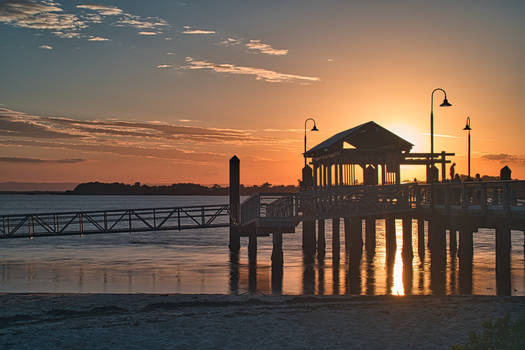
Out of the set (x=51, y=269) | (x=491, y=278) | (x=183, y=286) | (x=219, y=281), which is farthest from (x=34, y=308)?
(x=491, y=278)

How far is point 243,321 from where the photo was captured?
47.6 ft

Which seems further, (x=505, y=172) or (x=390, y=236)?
(x=390, y=236)

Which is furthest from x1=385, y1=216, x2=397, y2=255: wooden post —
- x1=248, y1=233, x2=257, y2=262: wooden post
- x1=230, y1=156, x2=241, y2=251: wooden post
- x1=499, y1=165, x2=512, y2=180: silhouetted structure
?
x1=230, y1=156, x2=241, y2=251: wooden post

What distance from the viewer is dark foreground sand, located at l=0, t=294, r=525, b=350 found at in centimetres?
1249

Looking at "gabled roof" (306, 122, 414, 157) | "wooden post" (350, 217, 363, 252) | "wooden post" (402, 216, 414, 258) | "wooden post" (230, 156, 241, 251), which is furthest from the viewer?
"wooden post" (230, 156, 241, 251)

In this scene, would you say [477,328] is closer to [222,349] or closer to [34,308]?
[222,349]

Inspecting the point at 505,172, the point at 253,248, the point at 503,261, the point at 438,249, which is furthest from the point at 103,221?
the point at 503,261

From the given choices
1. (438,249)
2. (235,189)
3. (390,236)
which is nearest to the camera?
(438,249)

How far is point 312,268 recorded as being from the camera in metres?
31.7

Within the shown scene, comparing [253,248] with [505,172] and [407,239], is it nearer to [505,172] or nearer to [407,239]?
[407,239]

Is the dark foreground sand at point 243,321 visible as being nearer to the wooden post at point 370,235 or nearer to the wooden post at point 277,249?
the wooden post at point 277,249

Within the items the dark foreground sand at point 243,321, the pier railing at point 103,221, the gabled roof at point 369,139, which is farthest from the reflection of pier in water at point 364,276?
the gabled roof at point 369,139

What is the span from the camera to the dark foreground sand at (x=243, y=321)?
12492 millimetres

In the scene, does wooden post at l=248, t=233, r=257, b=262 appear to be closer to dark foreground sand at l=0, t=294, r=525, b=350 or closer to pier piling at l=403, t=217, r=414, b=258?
pier piling at l=403, t=217, r=414, b=258
